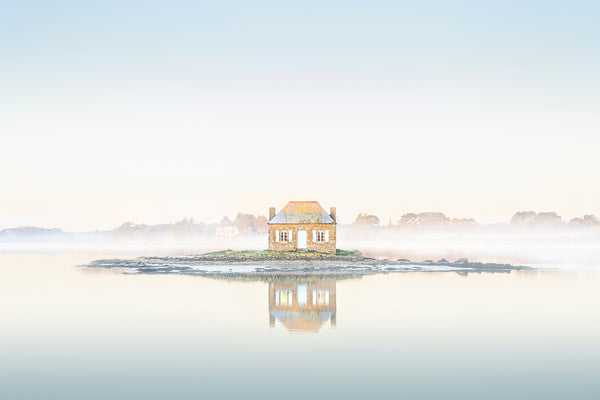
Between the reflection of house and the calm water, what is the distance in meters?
0.10

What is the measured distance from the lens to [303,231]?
55656 millimetres

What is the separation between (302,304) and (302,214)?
32.0 metres

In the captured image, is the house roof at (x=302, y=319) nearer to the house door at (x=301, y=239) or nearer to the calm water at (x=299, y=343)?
the calm water at (x=299, y=343)

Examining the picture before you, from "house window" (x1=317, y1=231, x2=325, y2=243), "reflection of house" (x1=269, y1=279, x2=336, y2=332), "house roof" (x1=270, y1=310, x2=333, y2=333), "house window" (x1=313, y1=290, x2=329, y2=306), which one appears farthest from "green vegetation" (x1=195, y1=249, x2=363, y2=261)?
"house roof" (x1=270, y1=310, x2=333, y2=333)

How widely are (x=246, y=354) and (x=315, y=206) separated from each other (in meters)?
42.3

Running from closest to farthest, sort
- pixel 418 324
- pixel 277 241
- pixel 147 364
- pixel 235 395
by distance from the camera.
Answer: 1. pixel 235 395
2. pixel 147 364
3. pixel 418 324
4. pixel 277 241

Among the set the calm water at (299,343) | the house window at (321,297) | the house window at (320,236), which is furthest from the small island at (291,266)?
the calm water at (299,343)

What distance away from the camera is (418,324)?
784 inches

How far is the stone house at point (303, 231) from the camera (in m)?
55.5

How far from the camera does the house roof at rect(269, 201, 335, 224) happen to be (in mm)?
55656

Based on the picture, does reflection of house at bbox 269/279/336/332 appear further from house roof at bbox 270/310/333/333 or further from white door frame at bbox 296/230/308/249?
white door frame at bbox 296/230/308/249

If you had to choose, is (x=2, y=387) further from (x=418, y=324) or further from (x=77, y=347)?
(x=418, y=324)

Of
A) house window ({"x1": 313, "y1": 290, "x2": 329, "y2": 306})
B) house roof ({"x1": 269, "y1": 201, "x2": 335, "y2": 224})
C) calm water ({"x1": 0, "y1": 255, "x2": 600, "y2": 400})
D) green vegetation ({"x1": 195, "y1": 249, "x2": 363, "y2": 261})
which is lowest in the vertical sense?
calm water ({"x1": 0, "y1": 255, "x2": 600, "y2": 400})

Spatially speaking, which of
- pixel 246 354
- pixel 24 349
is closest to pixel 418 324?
pixel 246 354
